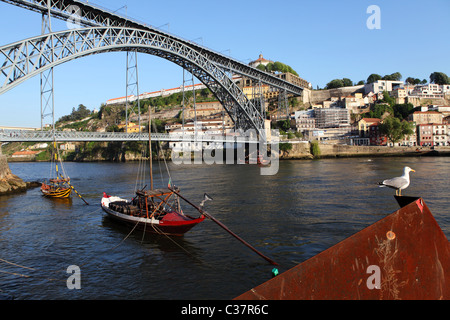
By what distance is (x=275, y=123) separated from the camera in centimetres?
7800

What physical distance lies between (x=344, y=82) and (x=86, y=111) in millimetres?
121298

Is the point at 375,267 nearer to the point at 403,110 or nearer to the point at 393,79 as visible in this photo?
the point at 403,110

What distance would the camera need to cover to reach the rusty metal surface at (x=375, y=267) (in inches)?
117

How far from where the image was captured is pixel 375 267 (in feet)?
10.0

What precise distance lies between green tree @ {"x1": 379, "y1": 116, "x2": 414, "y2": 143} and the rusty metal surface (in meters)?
66.4

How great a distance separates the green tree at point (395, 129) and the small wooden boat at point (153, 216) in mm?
58935

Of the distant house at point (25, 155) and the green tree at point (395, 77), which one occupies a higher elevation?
the green tree at point (395, 77)

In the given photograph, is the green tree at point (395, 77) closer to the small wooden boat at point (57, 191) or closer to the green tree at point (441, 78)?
the green tree at point (441, 78)

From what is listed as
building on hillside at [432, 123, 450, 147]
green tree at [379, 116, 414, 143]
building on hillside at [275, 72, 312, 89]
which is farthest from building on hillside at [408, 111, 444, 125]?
building on hillside at [275, 72, 312, 89]

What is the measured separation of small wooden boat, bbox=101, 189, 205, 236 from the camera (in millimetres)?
12391

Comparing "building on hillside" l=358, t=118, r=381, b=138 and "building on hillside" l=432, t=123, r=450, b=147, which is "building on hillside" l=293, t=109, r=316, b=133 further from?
"building on hillside" l=432, t=123, r=450, b=147

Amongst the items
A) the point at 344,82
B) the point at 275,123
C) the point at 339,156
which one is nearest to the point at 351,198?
the point at 339,156

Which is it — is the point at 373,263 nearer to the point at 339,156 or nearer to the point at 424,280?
the point at 424,280

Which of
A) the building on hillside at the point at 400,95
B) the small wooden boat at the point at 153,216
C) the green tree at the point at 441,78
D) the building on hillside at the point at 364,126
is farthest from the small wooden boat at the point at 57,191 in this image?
the green tree at the point at 441,78
